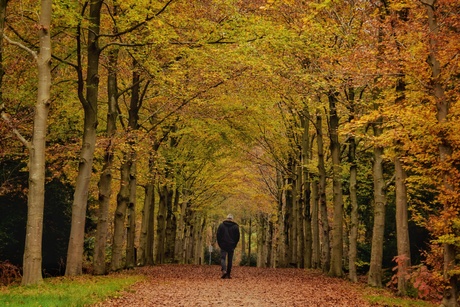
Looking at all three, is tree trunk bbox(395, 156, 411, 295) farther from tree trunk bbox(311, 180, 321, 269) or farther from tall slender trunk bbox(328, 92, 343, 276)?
tree trunk bbox(311, 180, 321, 269)

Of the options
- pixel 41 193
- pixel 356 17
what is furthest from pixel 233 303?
pixel 356 17

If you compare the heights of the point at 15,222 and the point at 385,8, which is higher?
the point at 385,8

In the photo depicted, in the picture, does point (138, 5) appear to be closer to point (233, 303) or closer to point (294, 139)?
point (233, 303)

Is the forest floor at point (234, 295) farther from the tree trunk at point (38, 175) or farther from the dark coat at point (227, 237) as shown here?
the dark coat at point (227, 237)

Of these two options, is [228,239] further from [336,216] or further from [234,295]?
[234,295]

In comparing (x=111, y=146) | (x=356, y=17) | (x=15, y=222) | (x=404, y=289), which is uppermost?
(x=356, y=17)

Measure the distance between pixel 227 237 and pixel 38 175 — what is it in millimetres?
7811

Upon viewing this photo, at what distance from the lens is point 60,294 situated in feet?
30.9

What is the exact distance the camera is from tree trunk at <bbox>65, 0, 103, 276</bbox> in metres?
14.2

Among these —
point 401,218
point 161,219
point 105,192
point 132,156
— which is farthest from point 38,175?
point 161,219

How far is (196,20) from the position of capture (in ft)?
47.2

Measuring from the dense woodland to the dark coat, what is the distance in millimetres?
3693

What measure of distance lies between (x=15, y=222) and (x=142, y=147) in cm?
879

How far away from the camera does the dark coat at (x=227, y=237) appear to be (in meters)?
17.2
